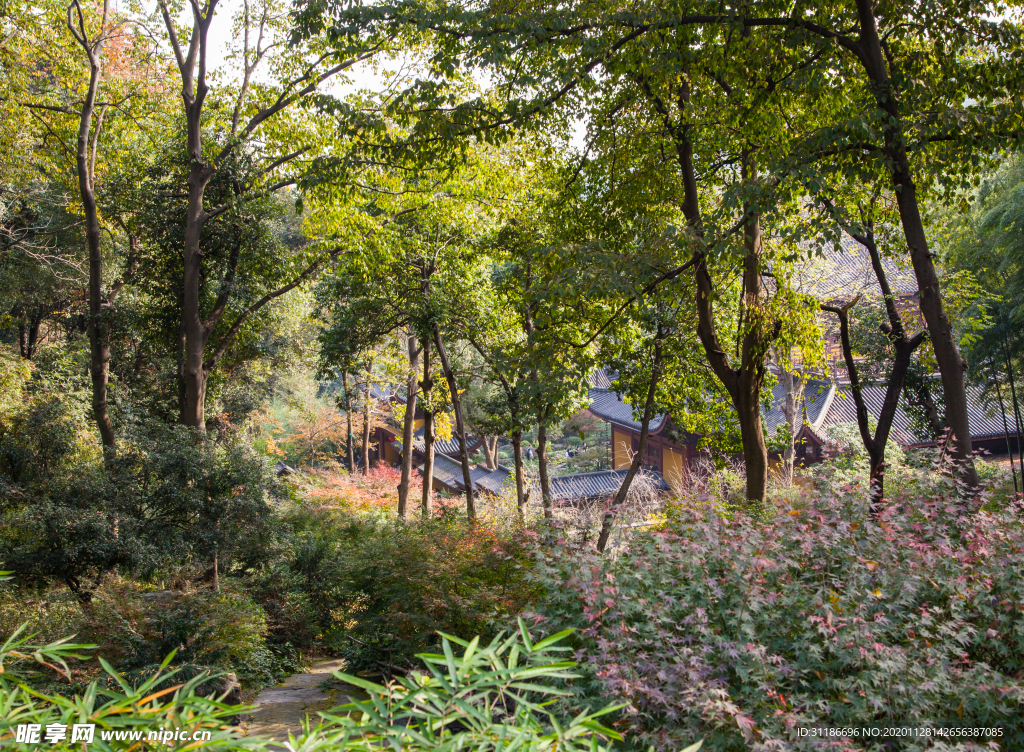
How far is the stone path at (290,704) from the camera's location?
4668mm

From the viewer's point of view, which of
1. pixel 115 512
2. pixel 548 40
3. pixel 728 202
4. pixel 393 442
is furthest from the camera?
pixel 393 442

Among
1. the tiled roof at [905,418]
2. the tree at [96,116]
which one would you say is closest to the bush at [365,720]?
the tree at [96,116]

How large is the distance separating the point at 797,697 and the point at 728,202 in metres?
3.31

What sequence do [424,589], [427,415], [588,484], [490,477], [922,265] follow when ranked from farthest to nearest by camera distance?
1. [490,477]
2. [588,484]
3. [427,415]
4. [424,589]
5. [922,265]

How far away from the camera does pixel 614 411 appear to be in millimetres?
21078

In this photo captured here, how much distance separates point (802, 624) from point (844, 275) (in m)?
16.6

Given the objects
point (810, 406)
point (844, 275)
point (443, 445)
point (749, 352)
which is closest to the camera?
point (749, 352)

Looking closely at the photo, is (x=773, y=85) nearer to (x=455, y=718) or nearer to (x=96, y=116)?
(x=455, y=718)

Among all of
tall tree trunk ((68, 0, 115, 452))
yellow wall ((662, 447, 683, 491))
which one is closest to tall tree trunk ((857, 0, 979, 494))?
tall tree trunk ((68, 0, 115, 452))

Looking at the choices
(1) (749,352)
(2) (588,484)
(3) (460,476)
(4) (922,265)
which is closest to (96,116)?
(1) (749,352)

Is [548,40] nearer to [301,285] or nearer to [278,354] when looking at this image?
[301,285]

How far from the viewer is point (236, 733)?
1167 millimetres

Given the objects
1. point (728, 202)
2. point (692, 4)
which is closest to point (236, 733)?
point (728, 202)

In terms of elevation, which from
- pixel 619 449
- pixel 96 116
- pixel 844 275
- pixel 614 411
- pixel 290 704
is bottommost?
pixel 290 704
